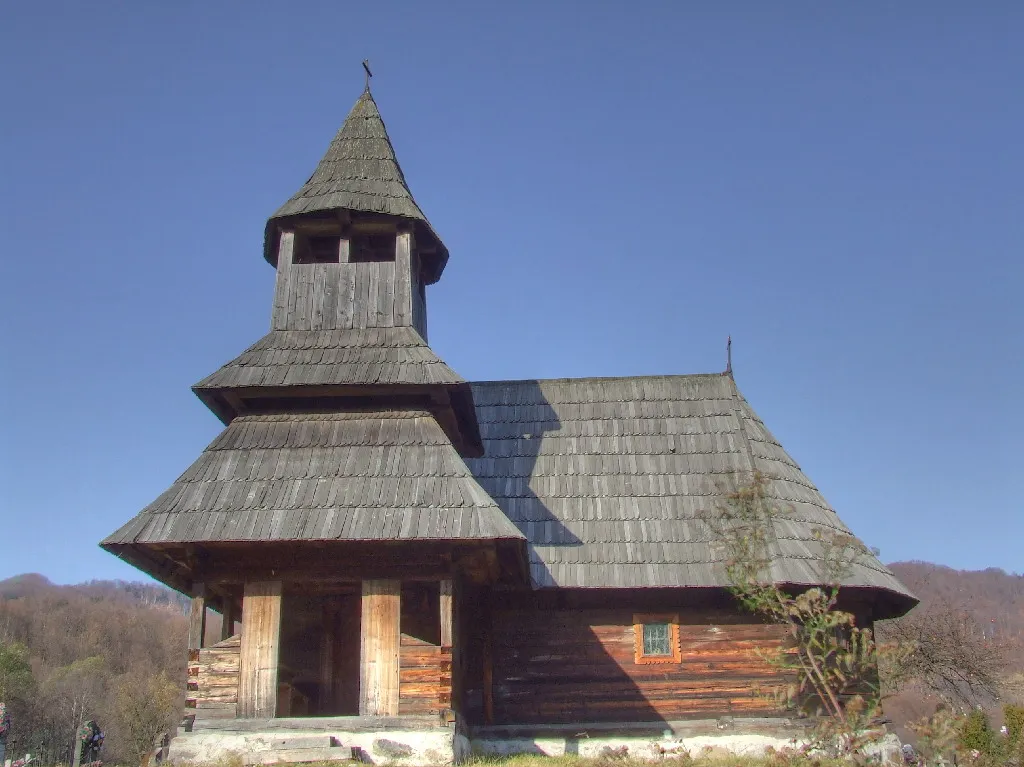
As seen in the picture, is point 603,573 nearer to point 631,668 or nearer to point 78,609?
point 631,668

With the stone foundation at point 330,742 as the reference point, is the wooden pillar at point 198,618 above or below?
above

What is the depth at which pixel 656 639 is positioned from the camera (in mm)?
15828

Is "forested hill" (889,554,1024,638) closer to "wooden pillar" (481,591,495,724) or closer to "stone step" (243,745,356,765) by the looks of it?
"wooden pillar" (481,591,495,724)

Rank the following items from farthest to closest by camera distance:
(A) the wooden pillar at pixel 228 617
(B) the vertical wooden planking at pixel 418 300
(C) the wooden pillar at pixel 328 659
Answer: (B) the vertical wooden planking at pixel 418 300 → (C) the wooden pillar at pixel 328 659 → (A) the wooden pillar at pixel 228 617

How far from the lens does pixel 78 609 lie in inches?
3467

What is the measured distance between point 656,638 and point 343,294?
7449mm

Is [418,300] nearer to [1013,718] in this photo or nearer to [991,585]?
[1013,718]

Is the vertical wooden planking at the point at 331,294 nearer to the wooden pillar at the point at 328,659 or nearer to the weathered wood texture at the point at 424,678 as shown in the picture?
the wooden pillar at the point at 328,659

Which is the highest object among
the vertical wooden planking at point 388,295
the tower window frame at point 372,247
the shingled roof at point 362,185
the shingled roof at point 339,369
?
the shingled roof at point 362,185

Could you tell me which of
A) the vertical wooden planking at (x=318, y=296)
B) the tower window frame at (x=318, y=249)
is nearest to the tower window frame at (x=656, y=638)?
the vertical wooden planking at (x=318, y=296)

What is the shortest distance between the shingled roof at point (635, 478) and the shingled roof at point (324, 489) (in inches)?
111

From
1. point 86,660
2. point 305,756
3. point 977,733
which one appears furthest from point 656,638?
point 86,660

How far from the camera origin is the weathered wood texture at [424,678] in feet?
42.7

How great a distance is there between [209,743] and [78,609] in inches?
3307
